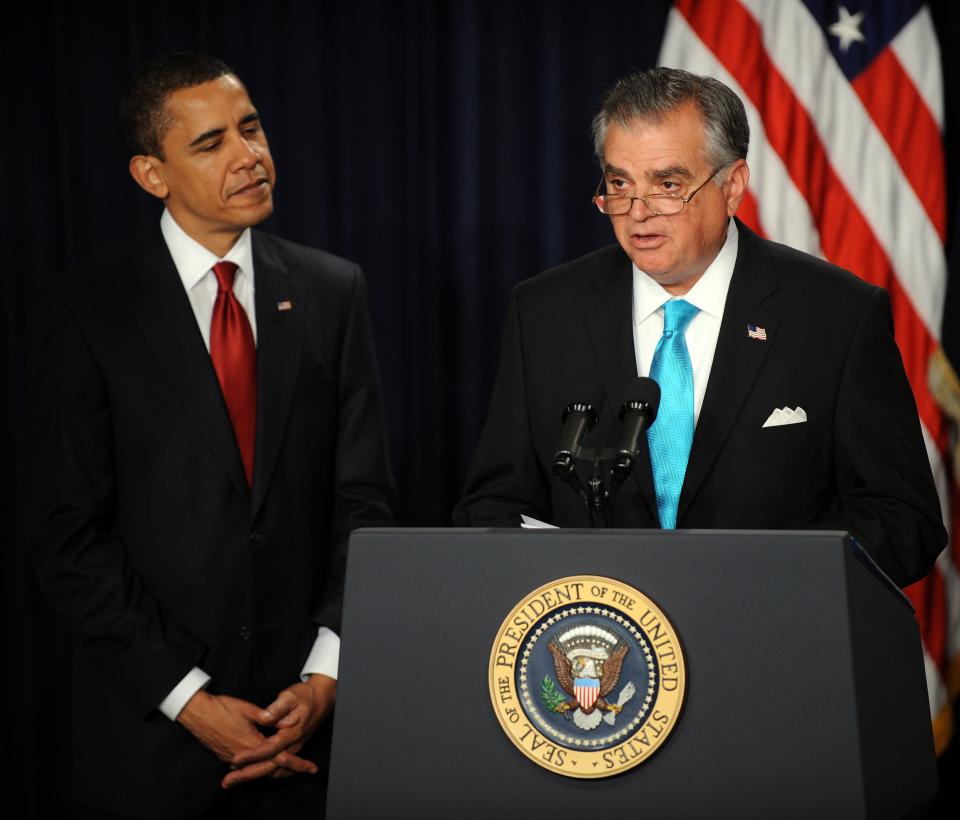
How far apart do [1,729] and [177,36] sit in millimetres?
1914

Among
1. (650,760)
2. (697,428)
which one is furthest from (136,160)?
(650,760)

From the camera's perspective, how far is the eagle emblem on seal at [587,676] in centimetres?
147

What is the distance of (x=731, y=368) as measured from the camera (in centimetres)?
216

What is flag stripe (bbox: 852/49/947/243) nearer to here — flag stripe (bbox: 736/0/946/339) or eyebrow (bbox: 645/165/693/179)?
flag stripe (bbox: 736/0/946/339)

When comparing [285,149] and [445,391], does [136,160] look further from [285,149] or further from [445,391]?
[445,391]

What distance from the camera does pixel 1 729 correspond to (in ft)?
11.7

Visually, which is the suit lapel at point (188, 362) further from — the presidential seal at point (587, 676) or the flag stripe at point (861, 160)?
the flag stripe at point (861, 160)

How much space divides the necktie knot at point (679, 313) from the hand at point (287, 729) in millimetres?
971

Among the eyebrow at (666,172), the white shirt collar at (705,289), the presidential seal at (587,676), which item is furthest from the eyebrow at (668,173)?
the presidential seal at (587,676)

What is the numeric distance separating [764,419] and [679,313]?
0.78 feet

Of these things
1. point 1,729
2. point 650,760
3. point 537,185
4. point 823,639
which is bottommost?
point 1,729

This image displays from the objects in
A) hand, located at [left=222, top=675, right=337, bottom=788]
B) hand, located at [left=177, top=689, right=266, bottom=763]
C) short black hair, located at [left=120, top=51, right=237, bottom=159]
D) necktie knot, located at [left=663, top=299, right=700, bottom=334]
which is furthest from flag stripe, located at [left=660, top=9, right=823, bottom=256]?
hand, located at [left=177, top=689, right=266, bottom=763]

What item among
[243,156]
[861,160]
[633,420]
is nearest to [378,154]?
[243,156]

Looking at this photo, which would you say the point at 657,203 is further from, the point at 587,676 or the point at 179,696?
the point at 179,696
